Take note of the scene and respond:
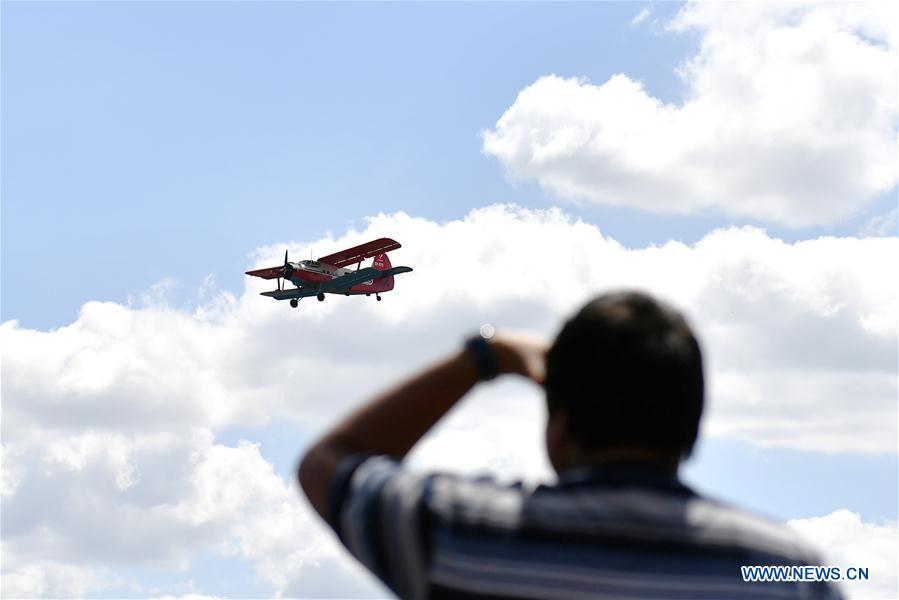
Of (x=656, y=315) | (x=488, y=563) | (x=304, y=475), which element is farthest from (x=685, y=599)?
(x=304, y=475)

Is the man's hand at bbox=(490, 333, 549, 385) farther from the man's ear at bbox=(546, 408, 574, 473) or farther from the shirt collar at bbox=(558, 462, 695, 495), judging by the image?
the shirt collar at bbox=(558, 462, 695, 495)

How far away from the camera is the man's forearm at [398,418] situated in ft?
6.56

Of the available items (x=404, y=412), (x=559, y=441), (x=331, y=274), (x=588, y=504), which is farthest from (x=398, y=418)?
(x=331, y=274)

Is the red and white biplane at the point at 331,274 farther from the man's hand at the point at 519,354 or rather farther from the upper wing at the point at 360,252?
the man's hand at the point at 519,354

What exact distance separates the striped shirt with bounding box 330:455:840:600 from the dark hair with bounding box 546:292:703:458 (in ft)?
0.26

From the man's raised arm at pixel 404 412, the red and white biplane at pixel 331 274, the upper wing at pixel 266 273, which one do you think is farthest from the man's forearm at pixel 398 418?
the upper wing at pixel 266 273

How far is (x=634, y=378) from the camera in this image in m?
1.86

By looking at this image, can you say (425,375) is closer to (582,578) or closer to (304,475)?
(304,475)

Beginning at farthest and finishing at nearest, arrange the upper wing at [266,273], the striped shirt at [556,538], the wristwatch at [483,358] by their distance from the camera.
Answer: the upper wing at [266,273], the wristwatch at [483,358], the striped shirt at [556,538]

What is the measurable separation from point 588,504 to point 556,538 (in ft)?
0.29

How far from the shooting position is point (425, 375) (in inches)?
79.0

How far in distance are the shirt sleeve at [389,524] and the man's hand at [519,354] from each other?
0.33 metres

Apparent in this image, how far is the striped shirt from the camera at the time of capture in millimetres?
1762

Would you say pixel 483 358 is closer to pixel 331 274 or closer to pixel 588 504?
pixel 588 504
